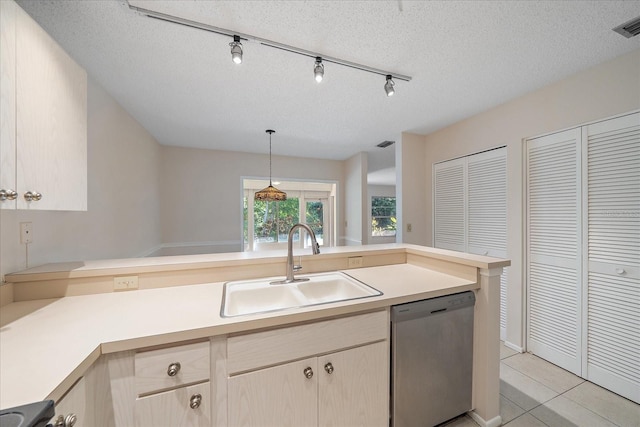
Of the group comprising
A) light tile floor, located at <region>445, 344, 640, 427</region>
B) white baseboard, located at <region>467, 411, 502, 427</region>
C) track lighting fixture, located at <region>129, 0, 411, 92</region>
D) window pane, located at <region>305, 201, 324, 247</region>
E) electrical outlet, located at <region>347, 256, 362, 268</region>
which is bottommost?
light tile floor, located at <region>445, 344, 640, 427</region>

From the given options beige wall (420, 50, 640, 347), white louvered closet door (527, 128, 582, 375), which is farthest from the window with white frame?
white louvered closet door (527, 128, 582, 375)

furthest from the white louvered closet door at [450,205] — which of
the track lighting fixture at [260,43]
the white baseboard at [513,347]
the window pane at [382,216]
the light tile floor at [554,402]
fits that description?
the window pane at [382,216]

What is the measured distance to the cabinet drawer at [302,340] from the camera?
95 cm

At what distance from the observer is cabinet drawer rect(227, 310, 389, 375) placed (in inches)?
37.5

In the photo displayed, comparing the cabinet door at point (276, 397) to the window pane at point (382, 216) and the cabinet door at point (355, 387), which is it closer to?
the cabinet door at point (355, 387)

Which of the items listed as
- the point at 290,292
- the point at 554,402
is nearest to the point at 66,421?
the point at 290,292

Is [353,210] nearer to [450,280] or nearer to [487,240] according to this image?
[487,240]

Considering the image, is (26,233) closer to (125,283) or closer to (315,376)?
(125,283)

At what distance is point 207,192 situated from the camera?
404 centimetres

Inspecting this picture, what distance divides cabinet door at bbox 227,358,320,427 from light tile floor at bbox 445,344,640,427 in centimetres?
101

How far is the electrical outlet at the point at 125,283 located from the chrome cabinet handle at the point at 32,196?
0.59 m

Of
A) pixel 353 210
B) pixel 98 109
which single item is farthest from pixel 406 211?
pixel 98 109

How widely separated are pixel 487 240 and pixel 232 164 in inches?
157

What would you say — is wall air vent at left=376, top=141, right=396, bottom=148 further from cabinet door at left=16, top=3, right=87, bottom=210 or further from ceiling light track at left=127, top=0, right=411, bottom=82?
cabinet door at left=16, top=3, right=87, bottom=210
